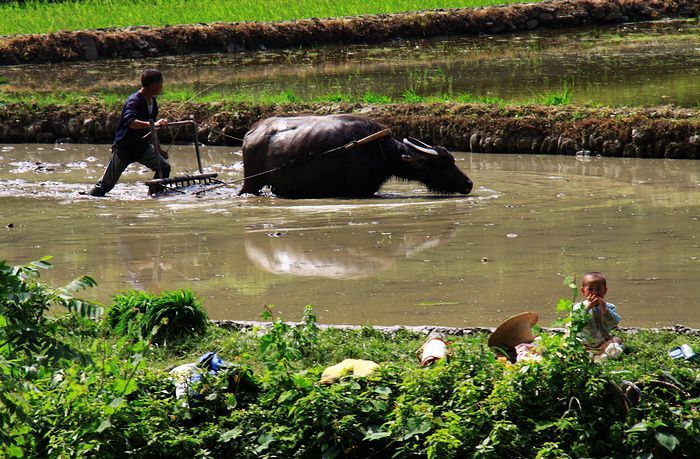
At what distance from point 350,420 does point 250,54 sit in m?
19.0

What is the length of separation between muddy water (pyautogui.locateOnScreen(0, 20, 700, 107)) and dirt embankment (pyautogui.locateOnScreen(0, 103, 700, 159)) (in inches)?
70.8

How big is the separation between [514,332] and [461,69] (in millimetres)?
14689

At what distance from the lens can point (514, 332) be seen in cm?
548

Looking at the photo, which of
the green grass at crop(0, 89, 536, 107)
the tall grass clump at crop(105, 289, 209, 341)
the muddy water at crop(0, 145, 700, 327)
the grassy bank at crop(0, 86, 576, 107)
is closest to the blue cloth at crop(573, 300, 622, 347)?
the muddy water at crop(0, 145, 700, 327)

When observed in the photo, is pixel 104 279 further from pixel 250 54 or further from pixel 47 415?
pixel 250 54

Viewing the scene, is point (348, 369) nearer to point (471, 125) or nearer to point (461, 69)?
point (471, 125)

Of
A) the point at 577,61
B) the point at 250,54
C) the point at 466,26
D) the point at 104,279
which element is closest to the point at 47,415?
A: the point at 104,279

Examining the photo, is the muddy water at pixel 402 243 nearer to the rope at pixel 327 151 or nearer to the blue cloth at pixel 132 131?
the rope at pixel 327 151

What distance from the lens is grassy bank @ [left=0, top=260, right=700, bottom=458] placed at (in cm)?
450

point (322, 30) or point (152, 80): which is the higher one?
point (152, 80)

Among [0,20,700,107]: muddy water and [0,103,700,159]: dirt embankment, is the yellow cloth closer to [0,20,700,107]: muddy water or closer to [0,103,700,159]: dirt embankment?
[0,103,700,159]: dirt embankment

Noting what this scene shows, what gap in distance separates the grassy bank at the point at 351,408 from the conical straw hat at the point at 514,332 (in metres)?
0.44

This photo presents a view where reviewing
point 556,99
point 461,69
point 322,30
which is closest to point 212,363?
point 556,99

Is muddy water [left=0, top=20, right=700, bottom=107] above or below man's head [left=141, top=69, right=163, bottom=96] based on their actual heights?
below
